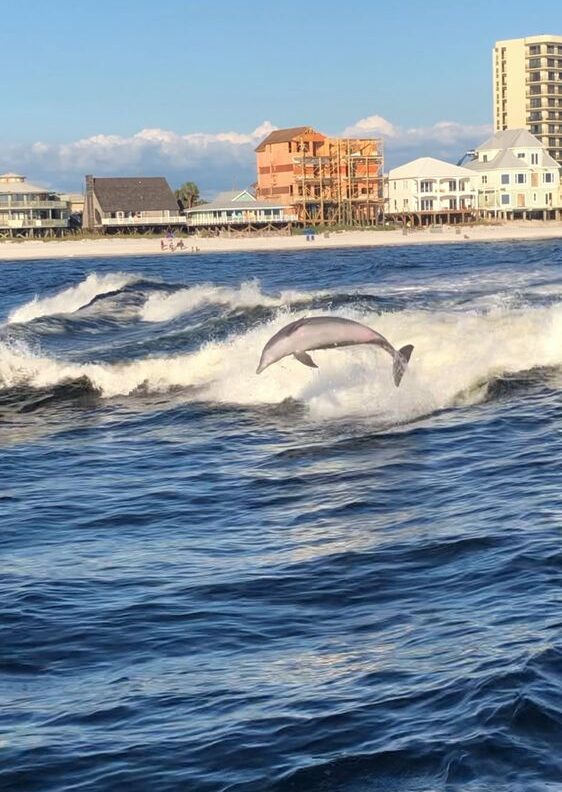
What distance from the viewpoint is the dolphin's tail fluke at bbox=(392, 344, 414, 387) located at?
16.9m

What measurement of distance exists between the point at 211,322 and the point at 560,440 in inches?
616

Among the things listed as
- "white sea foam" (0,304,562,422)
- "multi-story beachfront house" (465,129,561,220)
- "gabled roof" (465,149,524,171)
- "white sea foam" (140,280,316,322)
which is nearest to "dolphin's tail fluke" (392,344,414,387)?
"white sea foam" (0,304,562,422)

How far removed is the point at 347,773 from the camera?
21.2 feet

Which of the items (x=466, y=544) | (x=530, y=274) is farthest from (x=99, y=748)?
(x=530, y=274)

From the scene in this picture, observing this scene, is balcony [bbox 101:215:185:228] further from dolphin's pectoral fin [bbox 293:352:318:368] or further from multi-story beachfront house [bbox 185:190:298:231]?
dolphin's pectoral fin [bbox 293:352:318:368]

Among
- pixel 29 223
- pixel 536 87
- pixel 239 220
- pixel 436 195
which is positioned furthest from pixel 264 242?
pixel 536 87

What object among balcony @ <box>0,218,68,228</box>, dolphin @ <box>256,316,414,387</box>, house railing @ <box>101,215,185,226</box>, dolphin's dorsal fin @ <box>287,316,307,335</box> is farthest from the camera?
balcony @ <box>0,218,68,228</box>

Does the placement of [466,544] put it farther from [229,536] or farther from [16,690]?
[16,690]

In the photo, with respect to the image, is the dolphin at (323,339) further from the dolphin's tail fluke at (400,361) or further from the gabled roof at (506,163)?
the gabled roof at (506,163)

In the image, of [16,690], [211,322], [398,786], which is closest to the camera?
[398,786]

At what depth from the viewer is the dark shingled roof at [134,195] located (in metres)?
135

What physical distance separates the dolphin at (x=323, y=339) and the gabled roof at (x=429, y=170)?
131360 mm

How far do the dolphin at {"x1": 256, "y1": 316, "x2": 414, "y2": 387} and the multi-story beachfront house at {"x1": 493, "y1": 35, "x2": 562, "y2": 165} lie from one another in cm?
16529

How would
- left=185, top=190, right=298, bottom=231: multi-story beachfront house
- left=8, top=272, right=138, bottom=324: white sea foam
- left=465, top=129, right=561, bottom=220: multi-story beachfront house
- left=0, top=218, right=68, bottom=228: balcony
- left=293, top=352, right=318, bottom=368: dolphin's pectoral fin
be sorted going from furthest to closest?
left=465, top=129, right=561, bottom=220: multi-story beachfront house → left=185, top=190, right=298, bottom=231: multi-story beachfront house → left=0, top=218, right=68, bottom=228: balcony → left=8, top=272, right=138, bottom=324: white sea foam → left=293, top=352, right=318, bottom=368: dolphin's pectoral fin
